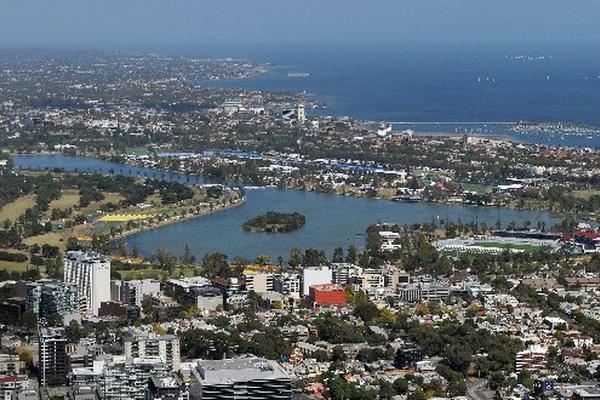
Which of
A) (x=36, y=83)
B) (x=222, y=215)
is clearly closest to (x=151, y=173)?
(x=222, y=215)

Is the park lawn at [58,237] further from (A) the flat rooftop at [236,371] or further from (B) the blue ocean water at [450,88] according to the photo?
(B) the blue ocean water at [450,88]

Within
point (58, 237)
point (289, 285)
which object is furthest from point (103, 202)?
point (289, 285)

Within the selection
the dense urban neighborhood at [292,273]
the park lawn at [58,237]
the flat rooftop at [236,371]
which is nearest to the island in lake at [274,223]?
the dense urban neighborhood at [292,273]

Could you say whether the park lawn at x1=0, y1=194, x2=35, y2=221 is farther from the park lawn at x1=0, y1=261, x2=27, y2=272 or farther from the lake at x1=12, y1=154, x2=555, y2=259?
the park lawn at x1=0, y1=261, x2=27, y2=272

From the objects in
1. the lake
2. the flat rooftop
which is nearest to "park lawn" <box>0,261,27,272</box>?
the lake

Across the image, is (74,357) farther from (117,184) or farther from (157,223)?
(117,184)

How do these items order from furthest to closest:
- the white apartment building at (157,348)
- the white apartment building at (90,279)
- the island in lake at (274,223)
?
the island in lake at (274,223) < the white apartment building at (90,279) < the white apartment building at (157,348)
